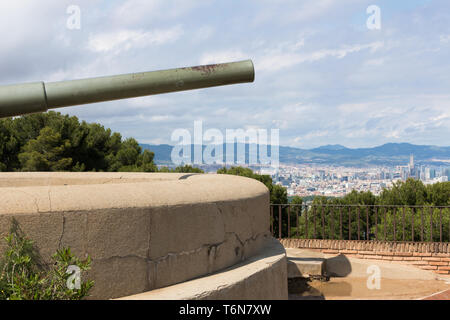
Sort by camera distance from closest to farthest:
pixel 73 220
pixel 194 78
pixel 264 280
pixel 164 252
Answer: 1. pixel 73 220
2. pixel 164 252
3. pixel 264 280
4. pixel 194 78

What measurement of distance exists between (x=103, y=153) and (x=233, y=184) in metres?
12.8

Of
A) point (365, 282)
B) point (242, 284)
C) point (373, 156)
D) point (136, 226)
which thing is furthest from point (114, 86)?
point (373, 156)

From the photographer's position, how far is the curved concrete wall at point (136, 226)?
7.64ft

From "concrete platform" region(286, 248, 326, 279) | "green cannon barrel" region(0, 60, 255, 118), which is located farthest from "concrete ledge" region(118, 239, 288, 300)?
"concrete platform" region(286, 248, 326, 279)

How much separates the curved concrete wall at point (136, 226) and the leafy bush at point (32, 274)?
0.18 feet

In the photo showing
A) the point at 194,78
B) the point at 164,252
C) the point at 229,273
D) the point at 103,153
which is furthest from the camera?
the point at 103,153

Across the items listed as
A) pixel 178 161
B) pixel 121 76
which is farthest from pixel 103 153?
pixel 121 76

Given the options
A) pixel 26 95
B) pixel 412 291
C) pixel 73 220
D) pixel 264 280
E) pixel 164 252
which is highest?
pixel 26 95

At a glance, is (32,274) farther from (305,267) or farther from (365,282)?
(365,282)

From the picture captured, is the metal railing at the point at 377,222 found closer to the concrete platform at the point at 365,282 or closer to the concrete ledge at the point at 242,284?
the concrete platform at the point at 365,282

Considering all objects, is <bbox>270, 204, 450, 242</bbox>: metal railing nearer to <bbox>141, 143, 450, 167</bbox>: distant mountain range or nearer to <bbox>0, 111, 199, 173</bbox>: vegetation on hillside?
<bbox>0, 111, 199, 173</bbox>: vegetation on hillside

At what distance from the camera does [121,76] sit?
3299 millimetres

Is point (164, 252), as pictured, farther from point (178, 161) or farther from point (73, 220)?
Result: point (178, 161)

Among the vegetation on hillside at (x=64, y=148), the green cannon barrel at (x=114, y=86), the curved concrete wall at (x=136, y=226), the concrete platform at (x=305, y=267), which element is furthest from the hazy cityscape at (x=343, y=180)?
the curved concrete wall at (x=136, y=226)
